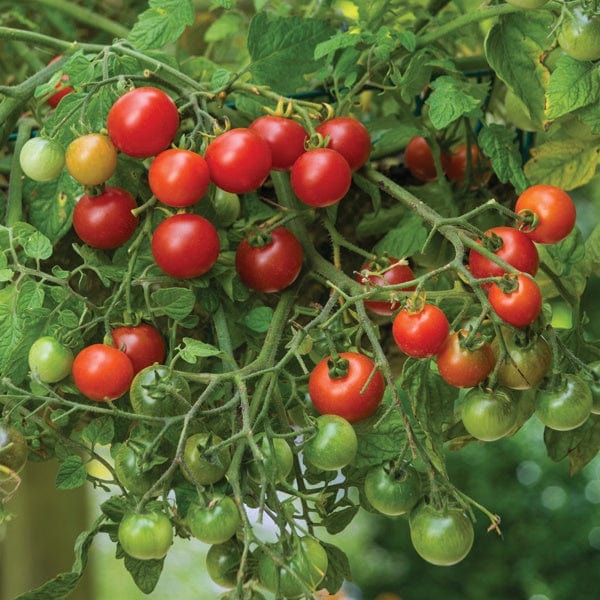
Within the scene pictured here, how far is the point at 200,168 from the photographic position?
0.62 m

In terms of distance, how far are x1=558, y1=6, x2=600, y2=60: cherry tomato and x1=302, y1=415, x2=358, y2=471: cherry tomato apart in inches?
10.9

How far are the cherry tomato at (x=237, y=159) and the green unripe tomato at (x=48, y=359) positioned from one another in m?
0.14

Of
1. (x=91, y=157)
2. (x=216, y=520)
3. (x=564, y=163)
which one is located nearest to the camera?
(x=216, y=520)

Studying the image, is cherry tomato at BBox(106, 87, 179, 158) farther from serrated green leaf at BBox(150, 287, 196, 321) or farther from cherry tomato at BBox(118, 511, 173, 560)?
cherry tomato at BBox(118, 511, 173, 560)

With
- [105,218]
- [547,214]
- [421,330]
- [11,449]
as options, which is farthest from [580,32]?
[11,449]

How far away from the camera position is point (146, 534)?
21.1 inches

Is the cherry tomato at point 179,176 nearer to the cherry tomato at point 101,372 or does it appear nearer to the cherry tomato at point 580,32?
the cherry tomato at point 101,372

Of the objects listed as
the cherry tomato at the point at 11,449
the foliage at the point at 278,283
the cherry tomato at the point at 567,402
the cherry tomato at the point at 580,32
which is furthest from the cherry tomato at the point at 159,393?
the cherry tomato at the point at 580,32

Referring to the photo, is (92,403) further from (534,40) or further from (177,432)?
(534,40)

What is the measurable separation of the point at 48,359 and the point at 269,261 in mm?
159

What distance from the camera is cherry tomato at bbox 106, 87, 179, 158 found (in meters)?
0.62

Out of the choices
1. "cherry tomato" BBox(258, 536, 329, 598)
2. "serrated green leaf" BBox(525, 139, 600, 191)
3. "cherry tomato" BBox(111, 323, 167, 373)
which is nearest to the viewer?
"cherry tomato" BBox(258, 536, 329, 598)

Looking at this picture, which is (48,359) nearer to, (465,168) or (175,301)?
(175,301)

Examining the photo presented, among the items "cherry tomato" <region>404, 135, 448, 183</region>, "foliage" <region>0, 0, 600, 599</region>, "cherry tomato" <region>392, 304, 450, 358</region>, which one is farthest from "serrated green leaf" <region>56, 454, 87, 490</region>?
"cherry tomato" <region>404, 135, 448, 183</region>
